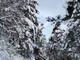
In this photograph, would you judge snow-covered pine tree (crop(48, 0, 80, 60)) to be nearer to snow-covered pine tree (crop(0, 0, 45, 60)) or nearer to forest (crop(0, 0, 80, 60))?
forest (crop(0, 0, 80, 60))

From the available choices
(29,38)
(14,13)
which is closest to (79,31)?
(29,38)

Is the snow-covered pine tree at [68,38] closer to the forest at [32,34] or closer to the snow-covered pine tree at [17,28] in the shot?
the forest at [32,34]

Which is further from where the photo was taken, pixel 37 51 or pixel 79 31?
pixel 37 51

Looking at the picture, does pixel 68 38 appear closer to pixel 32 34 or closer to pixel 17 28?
pixel 32 34

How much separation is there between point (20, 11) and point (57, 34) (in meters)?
1.72

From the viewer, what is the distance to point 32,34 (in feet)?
29.4

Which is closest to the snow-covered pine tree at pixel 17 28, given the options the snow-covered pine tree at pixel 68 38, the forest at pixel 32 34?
the forest at pixel 32 34

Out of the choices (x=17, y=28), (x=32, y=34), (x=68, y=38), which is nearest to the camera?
(x=17, y=28)

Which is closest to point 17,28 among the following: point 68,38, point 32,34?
point 32,34

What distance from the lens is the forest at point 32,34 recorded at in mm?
7953

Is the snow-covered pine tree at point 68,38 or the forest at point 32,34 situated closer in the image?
the forest at point 32,34

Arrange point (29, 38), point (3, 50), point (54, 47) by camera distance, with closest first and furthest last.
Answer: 1. point (3, 50)
2. point (29, 38)
3. point (54, 47)

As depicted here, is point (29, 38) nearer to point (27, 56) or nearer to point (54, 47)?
point (27, 56)

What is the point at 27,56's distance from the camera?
8.48m
